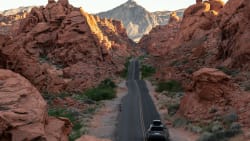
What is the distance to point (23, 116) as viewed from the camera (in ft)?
53.3

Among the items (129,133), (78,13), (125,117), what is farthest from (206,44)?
(129,133)

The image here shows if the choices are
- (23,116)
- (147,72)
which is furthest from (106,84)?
(23,116)

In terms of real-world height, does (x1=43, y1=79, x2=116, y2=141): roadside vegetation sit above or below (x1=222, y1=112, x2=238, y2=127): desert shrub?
below

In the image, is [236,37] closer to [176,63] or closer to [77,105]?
[77,105]

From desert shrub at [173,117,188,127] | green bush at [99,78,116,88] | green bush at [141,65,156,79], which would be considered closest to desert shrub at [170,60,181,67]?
green bush at [99,78,116,88]

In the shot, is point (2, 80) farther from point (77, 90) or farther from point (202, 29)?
point (202, 29)

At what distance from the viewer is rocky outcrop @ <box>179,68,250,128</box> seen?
3412cm

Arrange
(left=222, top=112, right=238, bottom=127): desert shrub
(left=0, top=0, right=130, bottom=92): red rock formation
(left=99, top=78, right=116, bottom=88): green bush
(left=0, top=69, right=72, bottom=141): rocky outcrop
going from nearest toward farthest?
(left=0, top=69, right=72, bottom=141): rocky outcrop, (left=222, top=112, right=238, bottom=127): desert shrub, (left=99, top=78, right=116, bottom=88): green bush, (left=0, top=0, right=130, bottom=92): red rock formation

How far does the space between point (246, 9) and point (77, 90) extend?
1023 inches

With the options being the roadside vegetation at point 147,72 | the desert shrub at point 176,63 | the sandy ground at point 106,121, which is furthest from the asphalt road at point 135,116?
the roadside vegetation at point 147,72

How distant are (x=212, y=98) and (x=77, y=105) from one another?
58.1ft

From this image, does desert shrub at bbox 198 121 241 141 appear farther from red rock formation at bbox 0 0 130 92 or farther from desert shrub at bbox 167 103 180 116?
red rock formation at bbox 0 0 130 92

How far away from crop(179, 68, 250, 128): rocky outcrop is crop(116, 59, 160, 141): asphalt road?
4.34 metres

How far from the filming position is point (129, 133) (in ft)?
110
